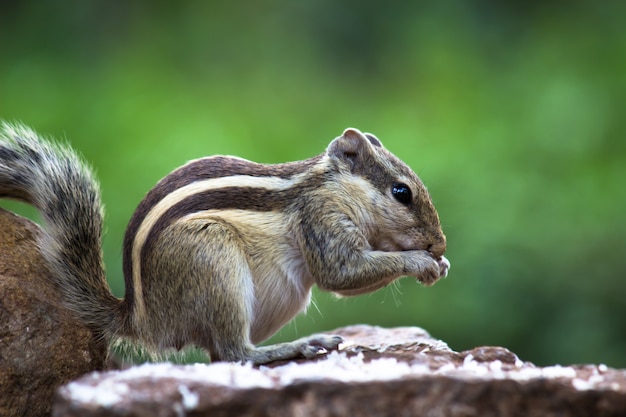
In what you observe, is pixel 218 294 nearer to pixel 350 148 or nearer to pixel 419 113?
pixel 350 148

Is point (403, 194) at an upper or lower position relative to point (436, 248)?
upper

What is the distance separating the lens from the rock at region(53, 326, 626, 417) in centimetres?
274

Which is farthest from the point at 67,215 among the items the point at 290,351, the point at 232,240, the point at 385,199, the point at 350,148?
the point at 385,199

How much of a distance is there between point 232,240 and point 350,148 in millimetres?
834

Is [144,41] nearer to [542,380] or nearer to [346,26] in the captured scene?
[346,26]

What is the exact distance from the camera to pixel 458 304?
6.85 m

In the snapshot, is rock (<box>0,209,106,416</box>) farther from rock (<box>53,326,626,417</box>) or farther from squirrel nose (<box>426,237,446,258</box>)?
squirrel nose (<box>426,237,446,258</box>)

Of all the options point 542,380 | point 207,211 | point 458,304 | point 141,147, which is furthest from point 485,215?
point 542,380

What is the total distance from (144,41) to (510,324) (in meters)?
5.24

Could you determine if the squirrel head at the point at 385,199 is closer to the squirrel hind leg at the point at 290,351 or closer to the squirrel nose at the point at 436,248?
the squirrel nose at the point at 436,248

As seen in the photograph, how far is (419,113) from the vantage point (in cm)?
896

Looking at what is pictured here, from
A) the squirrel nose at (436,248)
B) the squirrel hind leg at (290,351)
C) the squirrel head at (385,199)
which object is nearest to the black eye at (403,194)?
the squirrel head at (385,199)

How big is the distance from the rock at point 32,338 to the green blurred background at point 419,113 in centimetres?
277

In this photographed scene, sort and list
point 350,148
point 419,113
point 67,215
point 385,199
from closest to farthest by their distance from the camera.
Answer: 1. point 67,215
2. point 385,199
3. point 350,148
4. point 419,113
